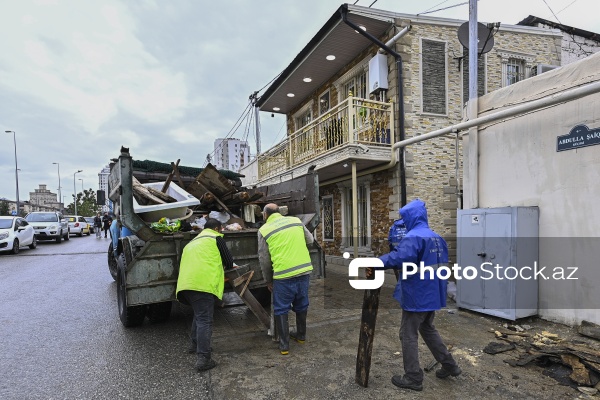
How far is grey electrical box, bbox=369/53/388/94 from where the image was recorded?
9.09m

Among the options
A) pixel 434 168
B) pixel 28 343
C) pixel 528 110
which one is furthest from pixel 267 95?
pixel 28 343

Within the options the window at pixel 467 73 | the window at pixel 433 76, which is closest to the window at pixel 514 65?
the window at pixel 467 73

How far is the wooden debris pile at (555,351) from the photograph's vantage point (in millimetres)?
3311

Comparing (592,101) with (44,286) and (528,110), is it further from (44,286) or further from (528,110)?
A: (44,286)

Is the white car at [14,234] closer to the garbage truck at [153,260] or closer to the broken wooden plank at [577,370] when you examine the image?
the garbage truck at [153,260]

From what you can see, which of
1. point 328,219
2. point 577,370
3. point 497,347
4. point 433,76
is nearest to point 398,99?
point 433,76

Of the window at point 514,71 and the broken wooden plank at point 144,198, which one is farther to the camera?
the window at point 514,71

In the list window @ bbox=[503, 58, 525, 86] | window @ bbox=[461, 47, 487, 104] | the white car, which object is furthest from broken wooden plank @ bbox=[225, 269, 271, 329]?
the white car

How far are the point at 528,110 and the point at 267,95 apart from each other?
409 inches

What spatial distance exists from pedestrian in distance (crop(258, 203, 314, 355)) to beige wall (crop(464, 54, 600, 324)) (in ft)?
11.6

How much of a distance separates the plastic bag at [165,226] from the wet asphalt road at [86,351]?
55.2 inches

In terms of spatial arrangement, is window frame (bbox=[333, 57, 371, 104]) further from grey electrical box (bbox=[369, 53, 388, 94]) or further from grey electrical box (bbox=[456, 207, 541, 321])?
grey electrical box (bbox=[456, 207, 541, 321])

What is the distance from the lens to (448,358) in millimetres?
3309

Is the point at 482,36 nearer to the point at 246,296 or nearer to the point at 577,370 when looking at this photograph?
the point at 577,370
